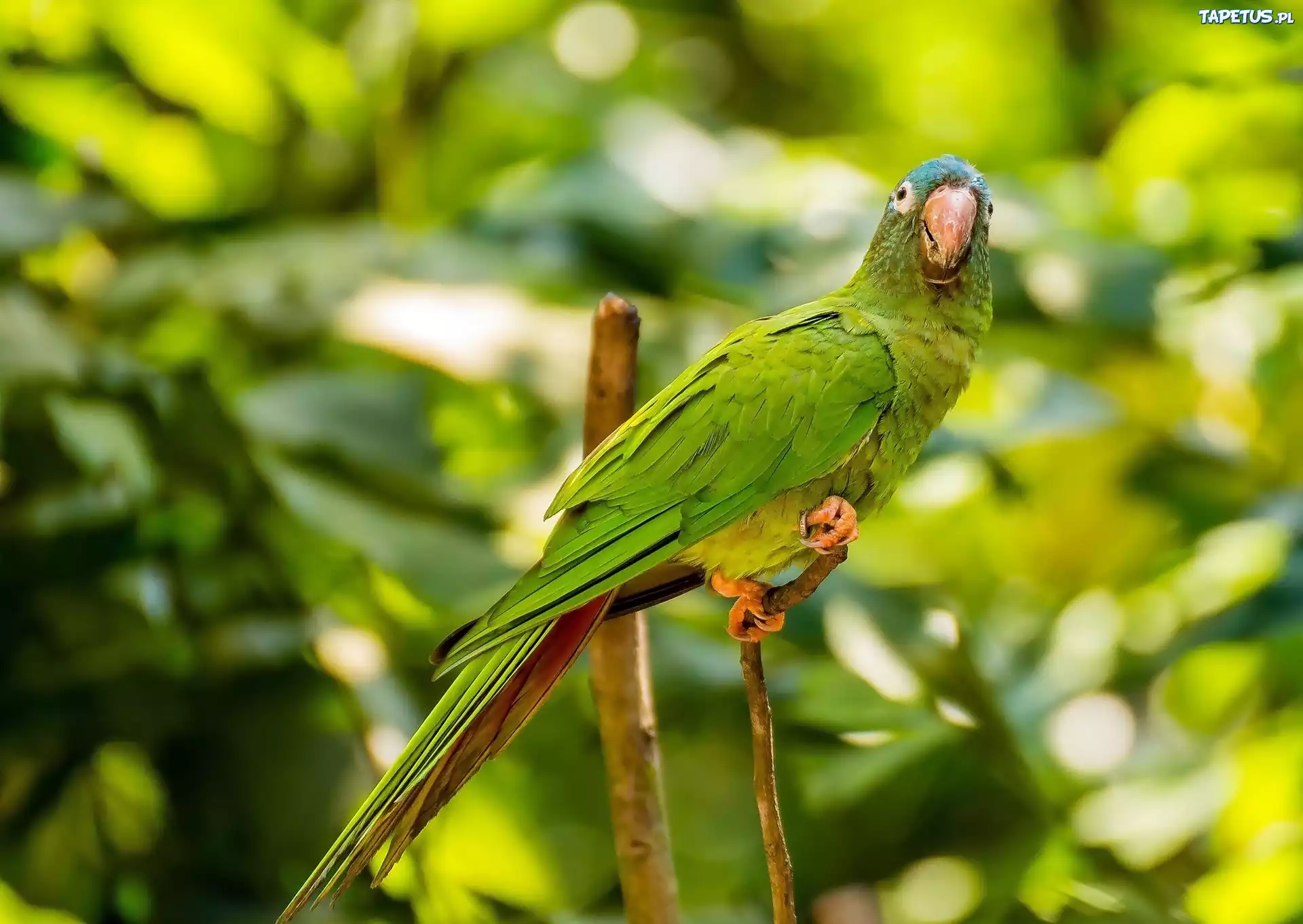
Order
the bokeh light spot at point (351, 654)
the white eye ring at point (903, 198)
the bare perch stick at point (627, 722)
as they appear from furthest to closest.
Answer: the bokeh light spot at point (351, 654)
the bare perch stick at point (627, 722)
the white eye ring at point (903, 198)

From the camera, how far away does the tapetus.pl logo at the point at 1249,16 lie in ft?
4.31

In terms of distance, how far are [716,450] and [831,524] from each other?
0.10m

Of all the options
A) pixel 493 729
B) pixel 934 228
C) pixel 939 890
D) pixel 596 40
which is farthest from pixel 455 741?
pixel 596 40

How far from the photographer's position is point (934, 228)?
Answer: 2.67 feet

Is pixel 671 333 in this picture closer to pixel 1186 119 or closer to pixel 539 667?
pixel 539 667

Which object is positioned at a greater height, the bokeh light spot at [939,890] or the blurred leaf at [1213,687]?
the blurred leaf at [1213,687]

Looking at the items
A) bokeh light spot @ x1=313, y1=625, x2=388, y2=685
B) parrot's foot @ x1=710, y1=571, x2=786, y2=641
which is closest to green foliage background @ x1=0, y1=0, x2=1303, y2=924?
bokeh light spot @ x1=313, y1=625, x2=388, y2=685

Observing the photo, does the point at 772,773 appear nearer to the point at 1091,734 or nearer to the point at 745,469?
the point at 745,469

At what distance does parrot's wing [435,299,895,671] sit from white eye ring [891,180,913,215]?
0.30 feet

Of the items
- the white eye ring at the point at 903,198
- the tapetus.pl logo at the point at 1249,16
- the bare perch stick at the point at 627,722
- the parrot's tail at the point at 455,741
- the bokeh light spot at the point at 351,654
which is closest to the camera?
the parrot's tail at the point at 455,741

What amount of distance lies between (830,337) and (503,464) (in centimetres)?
79

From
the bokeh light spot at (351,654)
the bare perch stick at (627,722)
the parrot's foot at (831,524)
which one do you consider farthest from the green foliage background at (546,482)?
the parrot's foot at (831,524)

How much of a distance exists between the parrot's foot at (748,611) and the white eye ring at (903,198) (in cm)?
31

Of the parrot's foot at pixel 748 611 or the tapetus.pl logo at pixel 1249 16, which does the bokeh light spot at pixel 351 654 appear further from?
the tapetus.pl logo at pixel 1249 16
